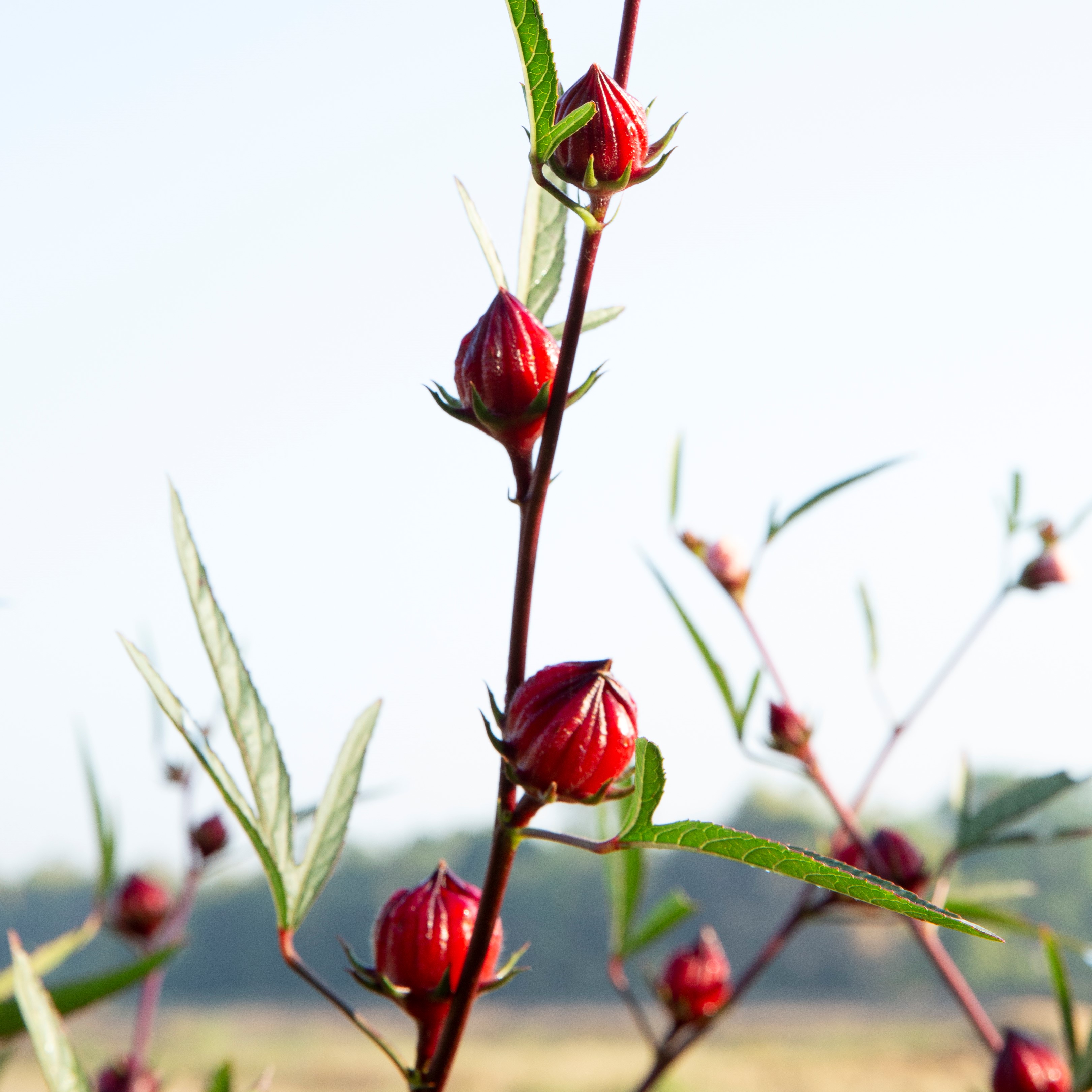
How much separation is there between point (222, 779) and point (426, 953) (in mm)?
85

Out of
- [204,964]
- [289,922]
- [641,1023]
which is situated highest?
[289,922]

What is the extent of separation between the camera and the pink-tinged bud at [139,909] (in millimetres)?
927

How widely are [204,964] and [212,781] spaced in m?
8.45

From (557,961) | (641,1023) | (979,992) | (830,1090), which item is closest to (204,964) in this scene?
(557,961)

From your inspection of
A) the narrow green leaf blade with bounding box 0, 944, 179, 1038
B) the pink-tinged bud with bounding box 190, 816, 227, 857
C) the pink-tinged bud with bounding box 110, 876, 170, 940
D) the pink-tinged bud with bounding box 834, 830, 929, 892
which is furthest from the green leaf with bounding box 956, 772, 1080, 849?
the pink-tinged bud with bounding box 110, 876, 170, 940

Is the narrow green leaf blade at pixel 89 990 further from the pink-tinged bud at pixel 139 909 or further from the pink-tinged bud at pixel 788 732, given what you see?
the pink-tinged bud at pixel 139 909

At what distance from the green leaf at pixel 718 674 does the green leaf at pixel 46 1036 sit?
296mm

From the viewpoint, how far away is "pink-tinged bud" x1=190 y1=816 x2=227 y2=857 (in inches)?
33.4

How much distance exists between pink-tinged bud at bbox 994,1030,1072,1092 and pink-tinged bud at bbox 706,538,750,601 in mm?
293

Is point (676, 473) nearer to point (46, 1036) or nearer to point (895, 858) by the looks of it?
point (895, 858)

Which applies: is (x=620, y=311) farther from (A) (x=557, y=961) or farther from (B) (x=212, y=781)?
(A) (x=557, y=961)

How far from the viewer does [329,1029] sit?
690cm

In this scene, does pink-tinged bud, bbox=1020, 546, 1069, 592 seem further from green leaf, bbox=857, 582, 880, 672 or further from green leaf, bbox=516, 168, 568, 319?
green leaf, bbox=516, 168, 568, 319

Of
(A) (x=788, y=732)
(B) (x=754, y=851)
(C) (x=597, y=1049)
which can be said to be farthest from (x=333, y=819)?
(C) (x=597, y=1049)
